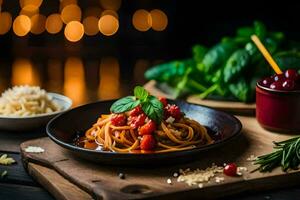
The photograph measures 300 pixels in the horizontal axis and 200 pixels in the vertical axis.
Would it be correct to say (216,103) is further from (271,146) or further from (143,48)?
(143,48)

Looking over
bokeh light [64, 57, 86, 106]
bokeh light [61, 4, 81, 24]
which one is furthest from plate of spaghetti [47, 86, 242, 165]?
bokeh light [61, 4, 81, 24]

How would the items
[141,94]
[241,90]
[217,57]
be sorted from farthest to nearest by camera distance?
1. [217,57]
2. [241,90]
3. [141,94]

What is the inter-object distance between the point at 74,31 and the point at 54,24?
6.3 inches

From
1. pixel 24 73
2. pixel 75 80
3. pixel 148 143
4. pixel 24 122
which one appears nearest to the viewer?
pixel 148 143

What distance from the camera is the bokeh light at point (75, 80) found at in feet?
9.63

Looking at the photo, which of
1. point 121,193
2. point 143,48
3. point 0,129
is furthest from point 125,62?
point 121,193

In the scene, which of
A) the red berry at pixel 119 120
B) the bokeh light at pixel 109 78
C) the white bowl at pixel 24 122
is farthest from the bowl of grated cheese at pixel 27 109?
the bokeh light at pixel 109 78

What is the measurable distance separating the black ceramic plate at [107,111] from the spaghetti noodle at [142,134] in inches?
2.7

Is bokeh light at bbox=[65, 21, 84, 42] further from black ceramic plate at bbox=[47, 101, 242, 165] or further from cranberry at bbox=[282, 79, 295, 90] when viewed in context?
cranberry at bbox=[282, 79, 295, 90]

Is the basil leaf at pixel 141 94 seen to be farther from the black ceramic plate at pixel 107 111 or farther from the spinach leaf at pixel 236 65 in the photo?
the spinach leaf at pixel 236 65

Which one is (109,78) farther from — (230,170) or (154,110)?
(230,170)

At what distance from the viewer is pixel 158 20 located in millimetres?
4379

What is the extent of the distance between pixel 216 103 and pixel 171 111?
0.59m

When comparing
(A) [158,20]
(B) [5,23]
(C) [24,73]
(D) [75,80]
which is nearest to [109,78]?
(D) [75,80]
